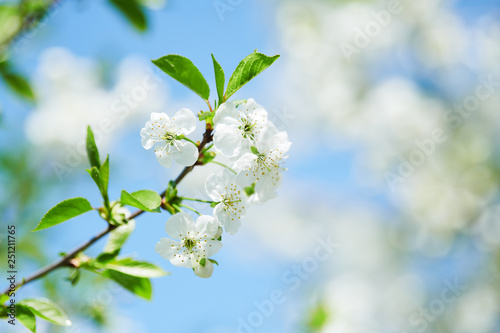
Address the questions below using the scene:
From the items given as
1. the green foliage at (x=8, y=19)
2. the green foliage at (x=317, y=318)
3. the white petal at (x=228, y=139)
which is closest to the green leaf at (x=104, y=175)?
the white petal at (x=228, y=139)

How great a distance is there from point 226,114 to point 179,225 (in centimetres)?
24

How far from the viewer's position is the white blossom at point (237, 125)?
30.8 inches

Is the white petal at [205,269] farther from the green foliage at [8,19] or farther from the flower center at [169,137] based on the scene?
the green foliage at [8,19]

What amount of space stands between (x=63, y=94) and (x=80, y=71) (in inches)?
8.5

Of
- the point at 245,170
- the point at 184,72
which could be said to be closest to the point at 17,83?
the point at 184,72

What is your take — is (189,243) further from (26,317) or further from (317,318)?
(317,318)

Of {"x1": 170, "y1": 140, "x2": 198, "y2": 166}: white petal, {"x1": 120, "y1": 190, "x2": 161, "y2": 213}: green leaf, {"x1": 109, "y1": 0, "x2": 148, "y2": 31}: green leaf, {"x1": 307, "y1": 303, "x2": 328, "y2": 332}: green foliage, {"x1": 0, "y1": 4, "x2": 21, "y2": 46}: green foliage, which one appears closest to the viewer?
{"x1": 120, "y1": 190, "x2": 161, "y2": 213}: green leaf

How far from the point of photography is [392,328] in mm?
4574

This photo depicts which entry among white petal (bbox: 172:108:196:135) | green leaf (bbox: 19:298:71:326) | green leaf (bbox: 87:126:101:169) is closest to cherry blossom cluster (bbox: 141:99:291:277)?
white petal (bbox: 172:108:196:135)

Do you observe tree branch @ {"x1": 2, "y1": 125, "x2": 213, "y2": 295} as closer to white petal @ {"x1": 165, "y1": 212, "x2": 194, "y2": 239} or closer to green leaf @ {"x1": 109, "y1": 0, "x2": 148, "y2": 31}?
white petal @ {"x1": 165, "y1": 212, "x2": 194, "y2": 239}

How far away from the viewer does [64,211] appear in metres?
0.79

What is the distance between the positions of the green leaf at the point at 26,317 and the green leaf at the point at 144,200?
30 cm

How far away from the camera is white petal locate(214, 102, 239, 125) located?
0.78m

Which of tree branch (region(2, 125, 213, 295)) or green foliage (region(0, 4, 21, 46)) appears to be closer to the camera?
tree branch (region(2, 125, 213, 295))
